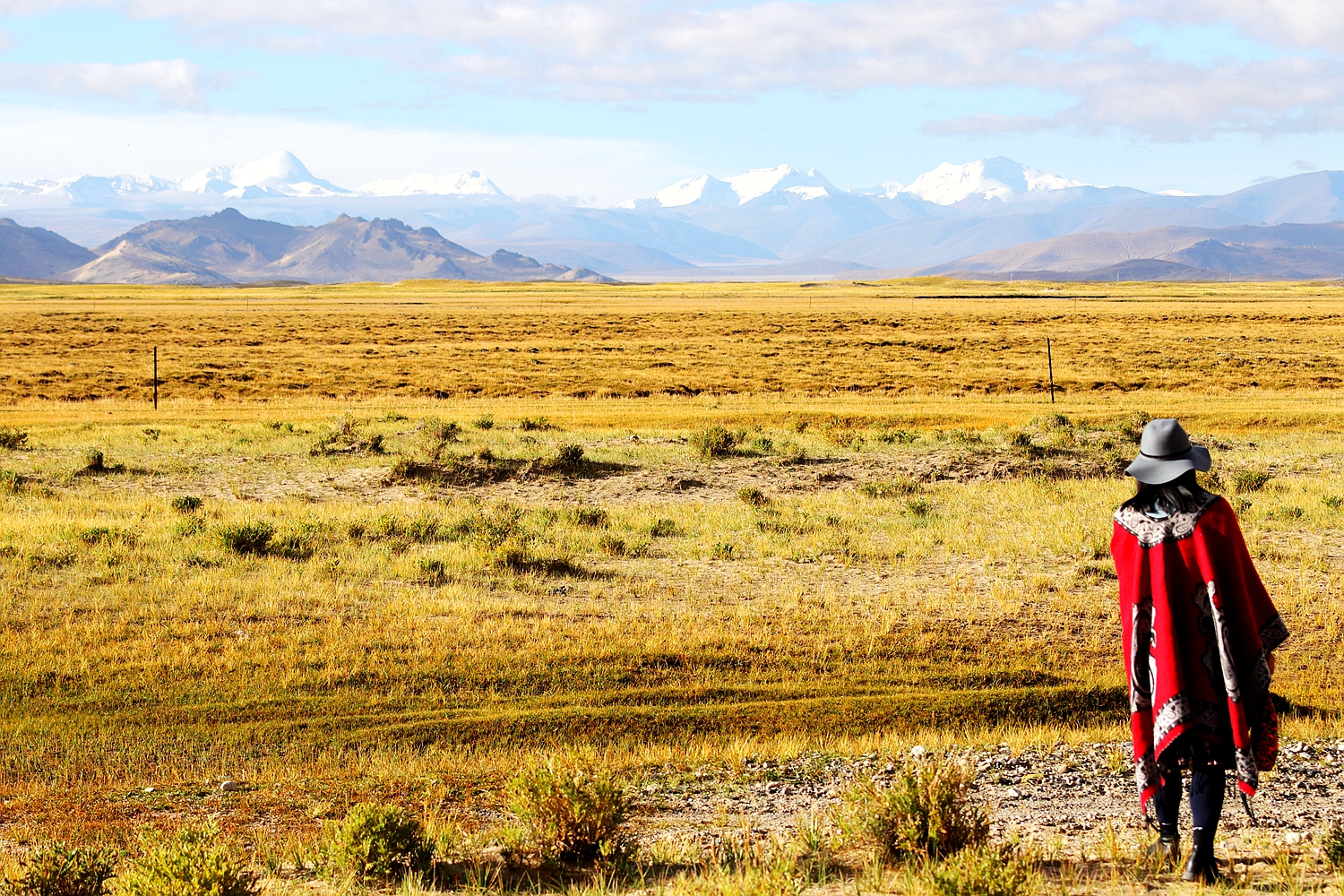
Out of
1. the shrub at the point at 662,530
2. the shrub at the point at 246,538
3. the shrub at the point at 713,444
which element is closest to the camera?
the shrub at the point at 246,538

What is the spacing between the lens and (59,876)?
5.56 m

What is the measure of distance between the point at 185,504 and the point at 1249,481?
1825 centimetres

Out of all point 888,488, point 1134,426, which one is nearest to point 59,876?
point 888,488

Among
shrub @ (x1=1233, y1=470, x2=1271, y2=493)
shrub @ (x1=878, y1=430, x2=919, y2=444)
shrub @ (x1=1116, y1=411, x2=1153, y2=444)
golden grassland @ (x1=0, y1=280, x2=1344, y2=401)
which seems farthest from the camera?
golden grassland @ (x1=0, y1=280, x2=1344, y2=401)

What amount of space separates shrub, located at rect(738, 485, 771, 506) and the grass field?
0.22 ft

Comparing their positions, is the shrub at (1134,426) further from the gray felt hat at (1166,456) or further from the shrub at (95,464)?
the shrub at (95,464)

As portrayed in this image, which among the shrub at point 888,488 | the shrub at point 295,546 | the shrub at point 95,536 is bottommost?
the shrub at point 295,546

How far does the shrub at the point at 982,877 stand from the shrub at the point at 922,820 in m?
0.45

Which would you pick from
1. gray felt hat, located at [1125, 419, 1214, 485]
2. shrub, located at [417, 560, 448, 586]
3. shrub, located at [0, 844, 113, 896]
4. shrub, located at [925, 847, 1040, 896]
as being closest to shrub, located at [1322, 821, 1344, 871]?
shrub, located at [925, 847, 1040, 896]

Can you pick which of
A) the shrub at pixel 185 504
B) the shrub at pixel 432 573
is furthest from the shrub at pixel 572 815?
the shrub at pixel 185 504

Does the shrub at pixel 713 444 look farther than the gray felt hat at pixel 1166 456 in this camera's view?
Yes

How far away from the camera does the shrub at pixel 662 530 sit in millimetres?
16531

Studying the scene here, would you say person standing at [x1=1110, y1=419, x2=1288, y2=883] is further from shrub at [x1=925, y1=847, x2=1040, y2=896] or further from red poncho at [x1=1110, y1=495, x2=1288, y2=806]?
shrub at [x1=925, y1=847, x2=1040, y2=896]

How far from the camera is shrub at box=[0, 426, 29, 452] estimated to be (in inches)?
955
